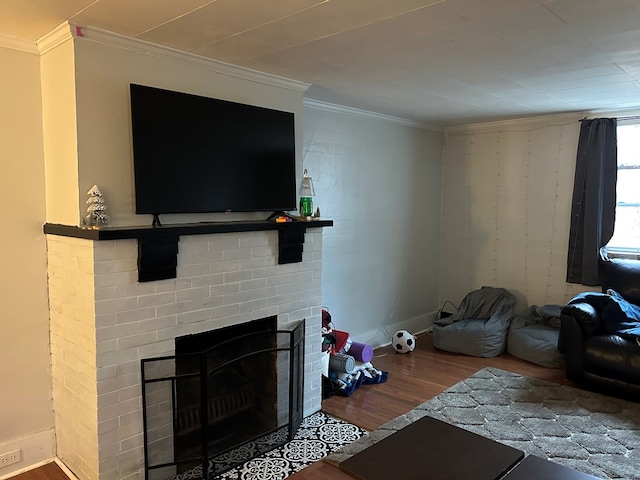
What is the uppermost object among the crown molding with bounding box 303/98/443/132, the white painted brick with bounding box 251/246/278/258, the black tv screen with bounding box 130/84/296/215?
the crown molding with bounding box 303/98/443/132

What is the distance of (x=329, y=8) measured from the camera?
203cm

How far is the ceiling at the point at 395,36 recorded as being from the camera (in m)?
2.03

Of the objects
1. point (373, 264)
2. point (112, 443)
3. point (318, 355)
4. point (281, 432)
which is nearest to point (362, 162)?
point (373, 264)

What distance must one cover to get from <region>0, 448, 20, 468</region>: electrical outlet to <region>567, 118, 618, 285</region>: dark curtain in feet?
15.5

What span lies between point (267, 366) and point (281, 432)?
0.41 meters

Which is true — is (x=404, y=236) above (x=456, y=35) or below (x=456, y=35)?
below

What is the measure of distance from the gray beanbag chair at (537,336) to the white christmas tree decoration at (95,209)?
3788 millimetres

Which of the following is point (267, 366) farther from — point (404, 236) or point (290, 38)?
point (404, 236)

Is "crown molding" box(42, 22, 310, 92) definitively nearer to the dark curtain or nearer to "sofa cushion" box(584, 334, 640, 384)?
"sofa cushion" box(584, 334, 640, 384)

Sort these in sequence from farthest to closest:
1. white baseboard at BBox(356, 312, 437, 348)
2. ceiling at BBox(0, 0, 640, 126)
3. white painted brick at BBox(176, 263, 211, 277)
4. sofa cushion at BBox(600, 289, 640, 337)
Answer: white baseboard at BBox(356, 312, 437, 348), sofa cushion at BBox(600, 289, 640, 337), white painted brick at BBox(176, 263, 211, 277), ceiling at BBox(0, 0, 640, 126)

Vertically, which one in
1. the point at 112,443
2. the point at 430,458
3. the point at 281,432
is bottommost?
the point at 281,432

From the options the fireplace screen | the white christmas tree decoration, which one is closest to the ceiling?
the white christmas tree decoration

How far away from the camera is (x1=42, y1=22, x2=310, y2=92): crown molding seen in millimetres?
2287

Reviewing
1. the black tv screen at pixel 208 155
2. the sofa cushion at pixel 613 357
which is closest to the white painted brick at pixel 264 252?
the black tv screen at pixel 208 155
